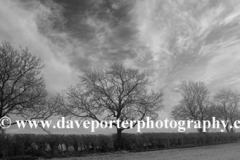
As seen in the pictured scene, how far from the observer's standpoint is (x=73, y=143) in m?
22.0

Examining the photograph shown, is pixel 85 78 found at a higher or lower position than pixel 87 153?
higher

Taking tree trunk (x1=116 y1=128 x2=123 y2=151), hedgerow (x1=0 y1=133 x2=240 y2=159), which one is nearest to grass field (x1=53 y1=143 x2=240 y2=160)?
hedgerow (x1=0 y1=133 x2=240 y2=159)

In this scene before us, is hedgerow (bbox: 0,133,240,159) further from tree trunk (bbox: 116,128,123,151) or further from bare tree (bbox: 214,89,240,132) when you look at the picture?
bare tree (bbox: 214,89,240,132)

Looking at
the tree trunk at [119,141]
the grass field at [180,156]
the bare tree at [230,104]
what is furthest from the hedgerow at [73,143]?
the bare tree at [230,104]

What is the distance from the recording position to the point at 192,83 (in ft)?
159

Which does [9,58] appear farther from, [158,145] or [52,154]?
[158,145]

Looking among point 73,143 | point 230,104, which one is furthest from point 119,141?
point 230,104

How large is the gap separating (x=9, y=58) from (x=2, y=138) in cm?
718

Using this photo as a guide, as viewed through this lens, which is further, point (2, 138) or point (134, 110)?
point (134, 110)

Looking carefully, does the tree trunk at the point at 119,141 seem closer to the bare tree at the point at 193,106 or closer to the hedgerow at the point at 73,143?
the hedgerow at the point at 73,143

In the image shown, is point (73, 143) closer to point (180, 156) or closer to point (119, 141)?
point (119, 141)

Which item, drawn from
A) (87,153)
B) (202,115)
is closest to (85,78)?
(87,153)

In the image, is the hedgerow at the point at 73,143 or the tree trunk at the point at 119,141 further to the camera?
the tree trunk at the point at 119,141

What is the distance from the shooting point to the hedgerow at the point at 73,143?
18312mm
